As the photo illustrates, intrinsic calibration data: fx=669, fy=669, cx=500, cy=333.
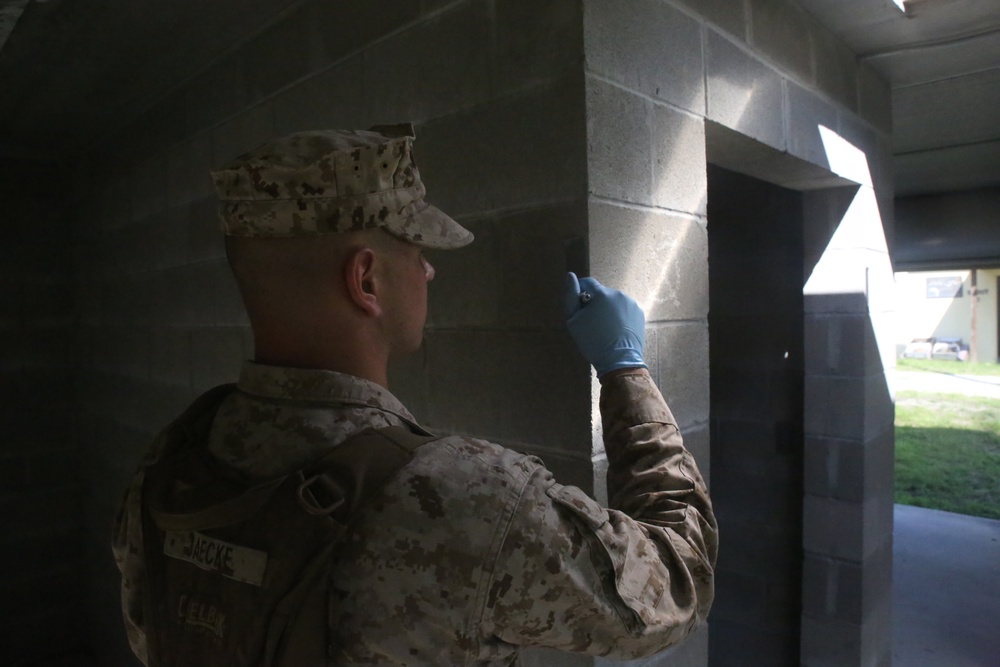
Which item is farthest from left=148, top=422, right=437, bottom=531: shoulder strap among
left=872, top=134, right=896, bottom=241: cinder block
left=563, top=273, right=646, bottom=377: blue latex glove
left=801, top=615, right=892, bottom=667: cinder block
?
left=872, top=134, right=896, bottom=241: cinder block

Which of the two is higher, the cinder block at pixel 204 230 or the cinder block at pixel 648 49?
the cinder block at pixel 648 49

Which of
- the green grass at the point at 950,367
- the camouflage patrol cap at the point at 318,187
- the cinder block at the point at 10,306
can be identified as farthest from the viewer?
the green grass at the point at 950,367

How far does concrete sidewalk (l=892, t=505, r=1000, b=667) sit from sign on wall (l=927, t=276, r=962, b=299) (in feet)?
54.8

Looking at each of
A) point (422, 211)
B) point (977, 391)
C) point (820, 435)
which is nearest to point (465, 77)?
point (422, 211)

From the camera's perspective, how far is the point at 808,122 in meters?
2.29

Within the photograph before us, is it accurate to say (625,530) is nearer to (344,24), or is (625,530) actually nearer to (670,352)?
(670,352)

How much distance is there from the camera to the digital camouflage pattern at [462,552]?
784 millimetres

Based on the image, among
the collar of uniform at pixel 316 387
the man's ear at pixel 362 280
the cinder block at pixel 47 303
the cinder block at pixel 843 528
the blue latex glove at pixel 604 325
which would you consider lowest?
the cinder block at pixel 843 528

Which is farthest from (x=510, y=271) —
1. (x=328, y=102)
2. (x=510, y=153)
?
(x=328, y=102)

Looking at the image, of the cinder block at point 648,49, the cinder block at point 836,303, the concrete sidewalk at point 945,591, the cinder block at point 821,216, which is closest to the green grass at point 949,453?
the concrete sidewalk at point 945,591

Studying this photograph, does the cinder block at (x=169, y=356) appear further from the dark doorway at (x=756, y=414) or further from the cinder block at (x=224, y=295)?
the dark doorway at (x=756, y=414)

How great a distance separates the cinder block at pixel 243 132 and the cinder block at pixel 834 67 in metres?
1.89

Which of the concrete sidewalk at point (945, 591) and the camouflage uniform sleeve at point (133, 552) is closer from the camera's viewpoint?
the camouflage uniform sleeve at point (133, 552)

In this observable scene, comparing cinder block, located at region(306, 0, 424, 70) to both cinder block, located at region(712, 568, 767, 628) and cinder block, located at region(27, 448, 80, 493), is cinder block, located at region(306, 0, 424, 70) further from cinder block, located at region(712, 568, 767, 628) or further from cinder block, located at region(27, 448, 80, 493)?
cinder block, located at region(27, 448, 80, 493)
